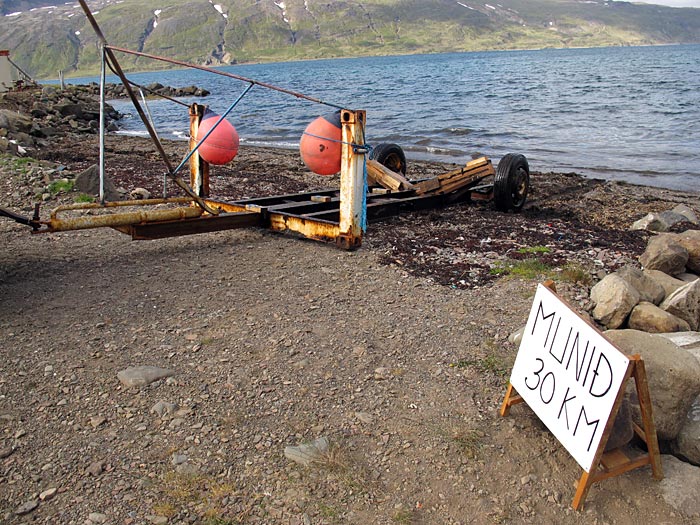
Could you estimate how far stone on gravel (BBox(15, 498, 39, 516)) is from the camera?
3258mm

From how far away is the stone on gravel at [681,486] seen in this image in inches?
137

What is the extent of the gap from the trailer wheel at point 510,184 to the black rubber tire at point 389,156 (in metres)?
1.88

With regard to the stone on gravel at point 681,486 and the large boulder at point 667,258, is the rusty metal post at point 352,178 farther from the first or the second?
the stone on gravel at point 681,486

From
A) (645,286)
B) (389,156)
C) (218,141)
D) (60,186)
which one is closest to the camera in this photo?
(645,286)

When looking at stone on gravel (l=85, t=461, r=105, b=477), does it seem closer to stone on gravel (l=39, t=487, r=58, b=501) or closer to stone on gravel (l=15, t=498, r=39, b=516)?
stone on gravel (l=39, t=487, r=58, b=501)

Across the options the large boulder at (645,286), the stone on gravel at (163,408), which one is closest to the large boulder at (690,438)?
the large boulder at (645,286)

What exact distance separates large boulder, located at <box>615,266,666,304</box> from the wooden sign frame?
236 centimetres

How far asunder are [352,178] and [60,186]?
5968 millimetres

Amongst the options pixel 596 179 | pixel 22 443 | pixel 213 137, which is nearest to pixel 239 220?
pixel 213 137

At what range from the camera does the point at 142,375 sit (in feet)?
15.1

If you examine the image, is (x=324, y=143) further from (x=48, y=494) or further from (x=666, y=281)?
(x=48, y=494)

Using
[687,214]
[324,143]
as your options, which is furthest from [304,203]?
[687,214]

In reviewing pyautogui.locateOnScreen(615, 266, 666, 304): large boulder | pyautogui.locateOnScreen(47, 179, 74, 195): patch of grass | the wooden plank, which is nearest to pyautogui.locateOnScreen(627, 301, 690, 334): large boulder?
pyautogui.locateOnScreen(615, 266, 666, 304): large boulder

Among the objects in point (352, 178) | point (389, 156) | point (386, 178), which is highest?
point (352, 178)
